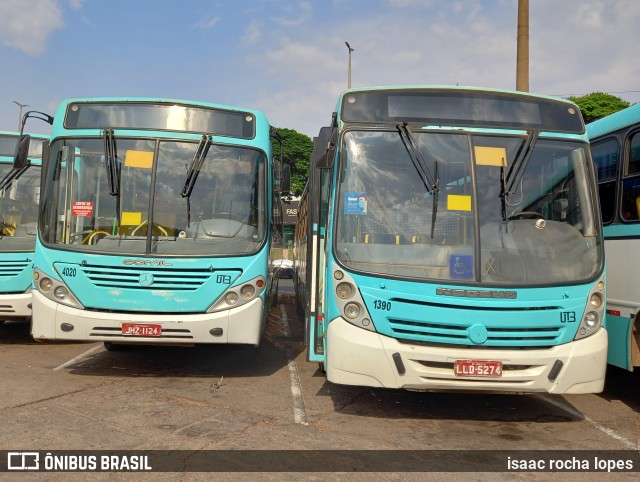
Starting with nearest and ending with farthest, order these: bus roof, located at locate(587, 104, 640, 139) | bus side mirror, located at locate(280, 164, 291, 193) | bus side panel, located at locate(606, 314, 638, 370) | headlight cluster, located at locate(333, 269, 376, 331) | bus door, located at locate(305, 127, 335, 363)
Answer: headlight cluster, located at locate(333, 269, 376, 331), bus door, located at locate(305, 127, 335, 363), bus side panel, located at locate(606, 314, 638, 370), bus roof, located at locate(587, 104, 640, 139), bus side mirror, located at locate(280, 164, 291, 193)

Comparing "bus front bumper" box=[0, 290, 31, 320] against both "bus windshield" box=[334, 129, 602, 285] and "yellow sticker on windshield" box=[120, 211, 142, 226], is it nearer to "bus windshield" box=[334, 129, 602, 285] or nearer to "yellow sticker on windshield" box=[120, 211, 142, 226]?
"yellow sticker on windshield" box=[120, 211, 142, 226]

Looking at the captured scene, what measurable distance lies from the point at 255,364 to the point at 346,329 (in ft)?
10.4

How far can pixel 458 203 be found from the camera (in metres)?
5.18

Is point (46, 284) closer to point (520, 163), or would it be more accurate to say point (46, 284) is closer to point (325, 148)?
point (325, 148)

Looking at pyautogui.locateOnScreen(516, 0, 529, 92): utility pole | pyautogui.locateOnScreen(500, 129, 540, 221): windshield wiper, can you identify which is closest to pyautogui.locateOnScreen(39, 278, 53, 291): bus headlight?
pyautogui.locateOnScreen(500, 129, 540, 221): windshield wiper

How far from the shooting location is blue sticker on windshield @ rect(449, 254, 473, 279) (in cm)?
500

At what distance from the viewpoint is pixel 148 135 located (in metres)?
6.60

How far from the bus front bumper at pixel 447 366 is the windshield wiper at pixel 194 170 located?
8.98 ft

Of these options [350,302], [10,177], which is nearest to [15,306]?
[10,177]

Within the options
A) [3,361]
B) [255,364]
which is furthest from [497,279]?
[3,361]

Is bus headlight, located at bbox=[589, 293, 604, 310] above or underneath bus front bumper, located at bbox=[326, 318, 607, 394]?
above

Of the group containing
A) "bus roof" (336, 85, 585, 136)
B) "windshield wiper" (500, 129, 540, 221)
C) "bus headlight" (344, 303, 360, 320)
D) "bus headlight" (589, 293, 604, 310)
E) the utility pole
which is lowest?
"bus headlight" (344, 303, 360, 320)

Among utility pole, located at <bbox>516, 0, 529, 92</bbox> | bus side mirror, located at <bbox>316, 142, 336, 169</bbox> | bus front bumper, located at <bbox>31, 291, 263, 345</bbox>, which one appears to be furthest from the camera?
utility pole, located at <bbox>516, 0, 529, 92</bbox>

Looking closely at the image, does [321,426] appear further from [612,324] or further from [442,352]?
[612,324]
